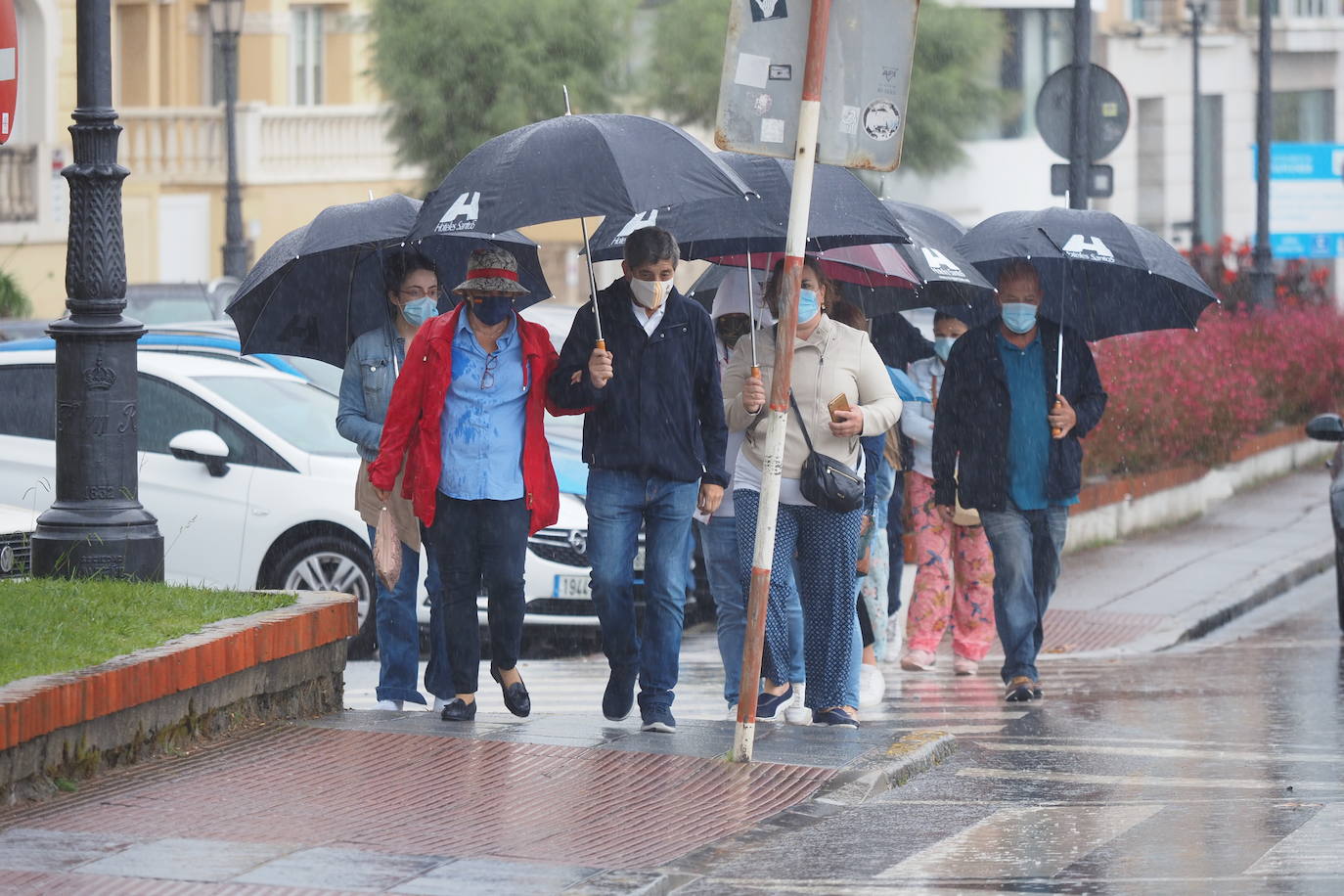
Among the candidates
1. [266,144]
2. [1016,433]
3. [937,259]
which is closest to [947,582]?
[1016,433]

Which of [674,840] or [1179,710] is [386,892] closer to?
[674,840]

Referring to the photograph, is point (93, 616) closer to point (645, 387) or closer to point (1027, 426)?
point (645, 387)

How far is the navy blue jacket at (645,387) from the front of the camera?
858 cm

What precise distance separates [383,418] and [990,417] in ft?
8.91

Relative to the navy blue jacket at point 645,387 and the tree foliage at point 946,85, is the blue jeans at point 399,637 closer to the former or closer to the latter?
the navy blue jacket at point 645,387

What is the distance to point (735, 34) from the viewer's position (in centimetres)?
819

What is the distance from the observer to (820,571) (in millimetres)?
9047

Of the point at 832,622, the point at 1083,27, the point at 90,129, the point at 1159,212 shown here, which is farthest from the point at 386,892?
the point at 1159,212

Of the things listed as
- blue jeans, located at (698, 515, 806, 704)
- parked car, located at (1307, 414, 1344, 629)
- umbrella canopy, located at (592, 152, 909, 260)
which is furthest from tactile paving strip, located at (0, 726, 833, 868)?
parked car, located at (1307, 414, 1344, 629)

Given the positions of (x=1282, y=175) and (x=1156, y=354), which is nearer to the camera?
(x=1156, y=354)

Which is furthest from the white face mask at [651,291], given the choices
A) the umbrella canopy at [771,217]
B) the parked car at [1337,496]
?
the parked car at [1337,496]

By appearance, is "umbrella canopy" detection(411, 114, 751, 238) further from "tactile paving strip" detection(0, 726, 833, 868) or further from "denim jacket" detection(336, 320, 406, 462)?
"tactile paving strip" detection(0, 726, 833, 868)

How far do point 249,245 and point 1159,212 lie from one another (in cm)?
2113

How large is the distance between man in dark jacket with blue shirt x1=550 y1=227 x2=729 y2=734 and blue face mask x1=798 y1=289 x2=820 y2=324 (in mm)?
494
